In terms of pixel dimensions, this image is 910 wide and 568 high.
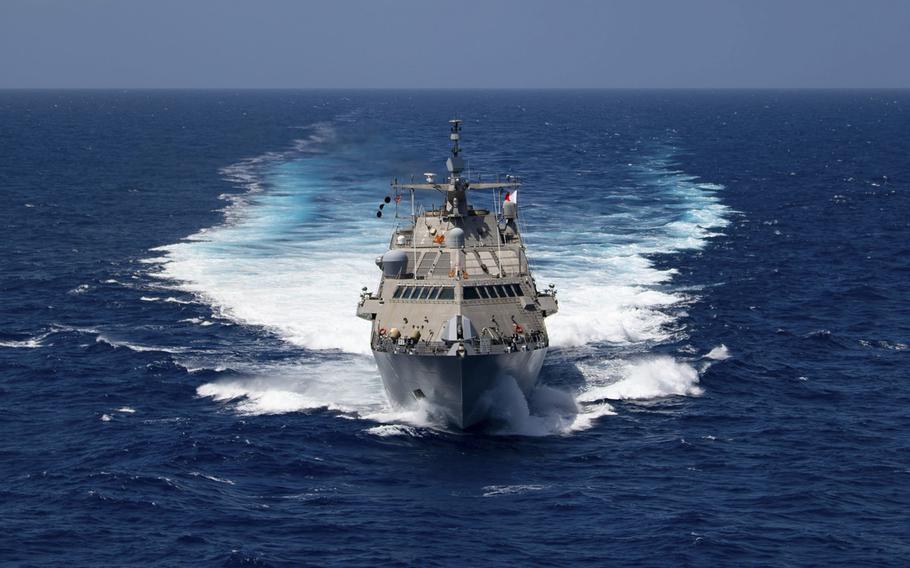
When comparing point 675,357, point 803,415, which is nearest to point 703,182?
point 675,357

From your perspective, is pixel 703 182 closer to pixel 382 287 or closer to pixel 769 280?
pixel 769 280

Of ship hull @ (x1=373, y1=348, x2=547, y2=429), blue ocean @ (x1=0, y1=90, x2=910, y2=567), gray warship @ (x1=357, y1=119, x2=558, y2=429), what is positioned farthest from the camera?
gray warship @ (x1=357, y1=119, x2=558, y2=429)

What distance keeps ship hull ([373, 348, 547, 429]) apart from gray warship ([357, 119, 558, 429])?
4 centimetres

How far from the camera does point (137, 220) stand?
11462 centimetres

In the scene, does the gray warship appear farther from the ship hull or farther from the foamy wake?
the foamy wake

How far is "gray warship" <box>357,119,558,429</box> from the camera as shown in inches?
2178

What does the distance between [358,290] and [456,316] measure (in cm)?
2781

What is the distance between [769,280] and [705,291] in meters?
6.29

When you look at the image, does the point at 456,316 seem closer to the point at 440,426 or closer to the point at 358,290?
the point at 440,426

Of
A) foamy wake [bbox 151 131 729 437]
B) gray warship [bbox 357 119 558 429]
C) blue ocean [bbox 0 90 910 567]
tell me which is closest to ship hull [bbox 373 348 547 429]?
gray warship [bbox 357 119 558 429]

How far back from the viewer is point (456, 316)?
187ft

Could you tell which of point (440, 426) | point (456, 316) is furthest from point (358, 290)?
point (440, 426)

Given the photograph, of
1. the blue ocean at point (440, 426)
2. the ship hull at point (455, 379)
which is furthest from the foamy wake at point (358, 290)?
the ship hull at point (455, 379)

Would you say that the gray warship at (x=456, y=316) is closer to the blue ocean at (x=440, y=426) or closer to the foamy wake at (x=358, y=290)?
the foamy wake at (x=358, y=290)
